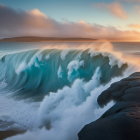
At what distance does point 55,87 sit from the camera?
14102mm

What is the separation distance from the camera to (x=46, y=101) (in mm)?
10336

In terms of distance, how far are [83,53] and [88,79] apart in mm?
3059

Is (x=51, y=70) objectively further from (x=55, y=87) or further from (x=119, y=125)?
(x=119, y=125)

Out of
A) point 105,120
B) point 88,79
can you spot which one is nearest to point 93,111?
point 105,120

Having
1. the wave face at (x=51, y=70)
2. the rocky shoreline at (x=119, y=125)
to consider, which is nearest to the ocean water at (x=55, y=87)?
the wave face at (x=51, y=70)

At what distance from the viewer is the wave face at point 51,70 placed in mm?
13438

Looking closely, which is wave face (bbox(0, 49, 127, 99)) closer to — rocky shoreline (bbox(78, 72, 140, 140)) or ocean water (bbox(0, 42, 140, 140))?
ocean water (bbox(0, 42, 140, 140))

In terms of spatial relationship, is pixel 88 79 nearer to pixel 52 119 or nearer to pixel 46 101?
pixel 46 101

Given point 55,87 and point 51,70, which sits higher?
point 51,70

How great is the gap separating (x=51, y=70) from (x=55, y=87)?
238 cm

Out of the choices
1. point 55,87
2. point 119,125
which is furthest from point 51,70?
point 119,125

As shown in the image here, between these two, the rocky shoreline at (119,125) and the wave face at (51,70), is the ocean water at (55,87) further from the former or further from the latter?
the rocky shoreline at (119,125)

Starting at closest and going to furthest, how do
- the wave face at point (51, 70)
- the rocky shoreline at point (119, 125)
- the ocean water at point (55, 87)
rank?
the rocky shoreline at point (119, 125)
the ocean water at point (55, 87)
the wave face at point (51, 70)

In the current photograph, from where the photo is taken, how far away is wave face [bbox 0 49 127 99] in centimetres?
1344
